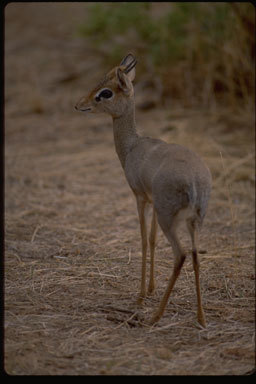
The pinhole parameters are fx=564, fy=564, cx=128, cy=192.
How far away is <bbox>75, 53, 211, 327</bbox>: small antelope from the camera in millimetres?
3740

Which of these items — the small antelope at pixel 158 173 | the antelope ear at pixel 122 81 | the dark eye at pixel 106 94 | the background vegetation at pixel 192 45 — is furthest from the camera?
the background vegetation at pixel 192 45

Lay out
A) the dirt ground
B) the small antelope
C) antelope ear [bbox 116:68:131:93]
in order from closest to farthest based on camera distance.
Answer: the dirt ground < the small antelope < antelope ear [bbox 116:68:131:93]

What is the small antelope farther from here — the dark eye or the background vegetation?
the background vegetation

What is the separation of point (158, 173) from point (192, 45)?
671 centimetres

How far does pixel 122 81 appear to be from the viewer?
15.1 feet

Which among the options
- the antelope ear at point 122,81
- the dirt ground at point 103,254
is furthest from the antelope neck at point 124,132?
the dirt ground at point 103,254

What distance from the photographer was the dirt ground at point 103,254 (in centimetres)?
352

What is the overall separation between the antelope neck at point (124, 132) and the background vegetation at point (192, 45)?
15.4 ft

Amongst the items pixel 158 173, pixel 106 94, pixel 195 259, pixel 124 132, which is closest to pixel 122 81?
pixel 106 94

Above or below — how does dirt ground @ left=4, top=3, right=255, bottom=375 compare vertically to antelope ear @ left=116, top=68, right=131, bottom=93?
below

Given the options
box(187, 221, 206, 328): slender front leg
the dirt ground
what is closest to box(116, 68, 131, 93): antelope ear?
the dirt ground

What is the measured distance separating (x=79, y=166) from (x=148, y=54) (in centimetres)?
382

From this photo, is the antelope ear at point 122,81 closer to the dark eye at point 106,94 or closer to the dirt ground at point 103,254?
the dark eye at point 106,94

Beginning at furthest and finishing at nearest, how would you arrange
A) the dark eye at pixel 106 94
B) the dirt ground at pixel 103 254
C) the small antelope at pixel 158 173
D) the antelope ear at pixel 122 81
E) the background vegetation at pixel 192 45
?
the background vegetation at pixel 192 45
the dark eye at pixel 106 94
the antelope ear at pixel 122 81
the small antelope at pixel 158 173
the dirt ground at pixel 103 254
